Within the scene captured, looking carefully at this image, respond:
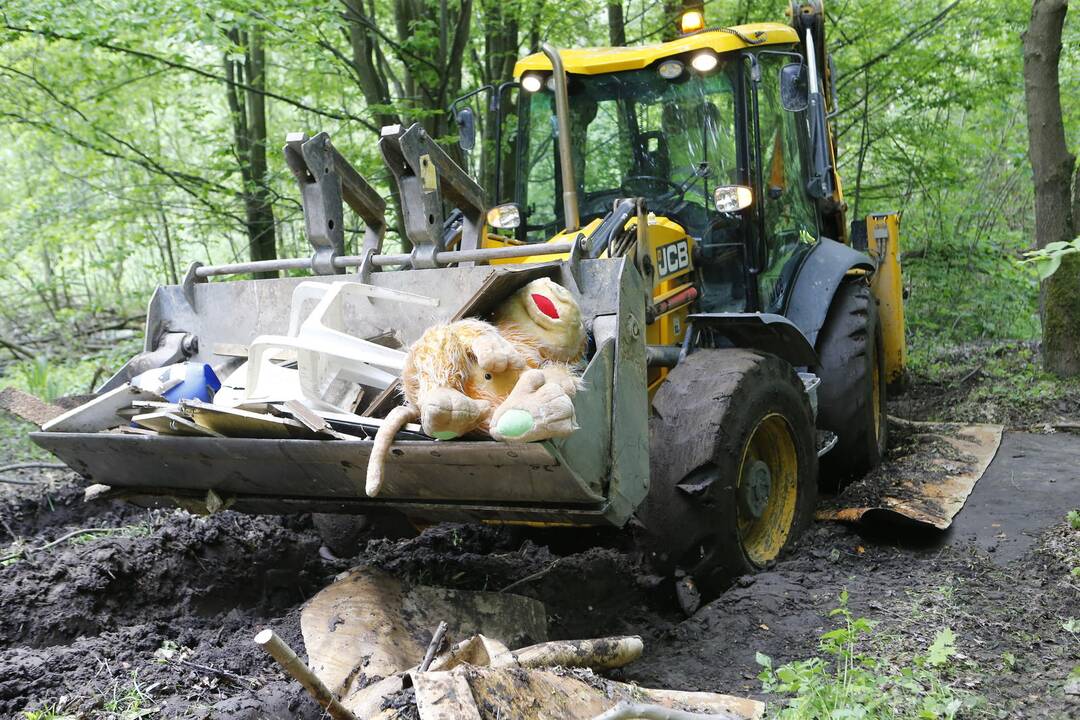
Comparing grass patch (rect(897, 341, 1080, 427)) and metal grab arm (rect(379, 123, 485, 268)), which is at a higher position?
metal grab arm (rect(379, 123, 485, 268))

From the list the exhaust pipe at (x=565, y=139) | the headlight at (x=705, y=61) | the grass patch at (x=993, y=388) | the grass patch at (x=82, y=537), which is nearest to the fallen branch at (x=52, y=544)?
the grass patch at (x=82, y=537)

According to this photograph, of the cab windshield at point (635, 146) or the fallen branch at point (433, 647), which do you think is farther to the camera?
the cab windshield at point (635, 146)

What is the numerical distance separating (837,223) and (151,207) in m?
7.86

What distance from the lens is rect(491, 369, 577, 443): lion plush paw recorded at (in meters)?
2.93

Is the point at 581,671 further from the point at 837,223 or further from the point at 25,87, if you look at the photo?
the point at 25,87

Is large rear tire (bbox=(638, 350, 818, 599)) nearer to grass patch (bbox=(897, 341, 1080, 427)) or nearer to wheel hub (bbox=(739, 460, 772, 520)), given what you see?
wheel hub (bbox=(739, 460, 772, 520))

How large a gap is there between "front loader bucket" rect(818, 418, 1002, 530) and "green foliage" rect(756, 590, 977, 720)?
66.9 inches

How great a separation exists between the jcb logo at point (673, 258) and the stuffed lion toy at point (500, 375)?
1295mm

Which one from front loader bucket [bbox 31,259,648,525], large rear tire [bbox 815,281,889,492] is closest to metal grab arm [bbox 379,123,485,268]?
front loader bucket [bbox 31,259,648,525]

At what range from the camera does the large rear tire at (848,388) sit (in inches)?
229

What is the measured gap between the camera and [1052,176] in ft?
26.8

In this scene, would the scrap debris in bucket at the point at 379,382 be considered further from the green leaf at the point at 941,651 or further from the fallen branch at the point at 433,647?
the green leaf at the point at 941,651

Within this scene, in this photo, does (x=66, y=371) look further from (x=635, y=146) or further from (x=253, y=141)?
(x=635, y=146)

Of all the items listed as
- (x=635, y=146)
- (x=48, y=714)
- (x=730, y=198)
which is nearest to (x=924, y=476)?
(x=730, y=198)
